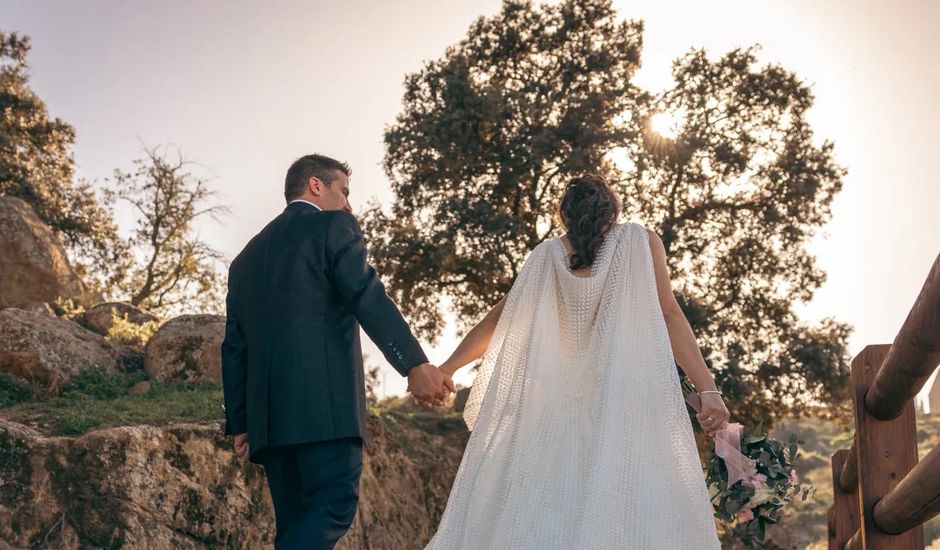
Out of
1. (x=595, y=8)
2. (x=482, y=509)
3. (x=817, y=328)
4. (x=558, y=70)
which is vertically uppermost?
(x=595, y=8)

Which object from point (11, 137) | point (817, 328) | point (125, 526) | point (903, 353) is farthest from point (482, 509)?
point (11, 137)

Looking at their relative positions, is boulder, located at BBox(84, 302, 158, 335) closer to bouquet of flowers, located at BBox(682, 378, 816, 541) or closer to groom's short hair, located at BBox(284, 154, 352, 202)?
groom's short hair, located at BBox(284, 154, 352, 202)

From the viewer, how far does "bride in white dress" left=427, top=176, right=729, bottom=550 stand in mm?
4145

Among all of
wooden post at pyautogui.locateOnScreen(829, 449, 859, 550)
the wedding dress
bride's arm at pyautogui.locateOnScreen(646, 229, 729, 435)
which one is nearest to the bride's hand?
bride's arm at pyautogui.locateOnScreen(646, 229, 729, 435)

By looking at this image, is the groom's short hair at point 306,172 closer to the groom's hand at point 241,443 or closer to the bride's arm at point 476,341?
the bride's arm at point 476,341

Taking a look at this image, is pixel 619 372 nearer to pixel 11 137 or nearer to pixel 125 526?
pixel 125 526

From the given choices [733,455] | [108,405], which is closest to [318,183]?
[733,455]

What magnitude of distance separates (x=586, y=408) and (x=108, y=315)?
41.0 ft

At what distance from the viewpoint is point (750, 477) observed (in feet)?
15.8

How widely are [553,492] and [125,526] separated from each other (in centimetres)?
491

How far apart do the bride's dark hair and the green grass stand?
18.5 ft

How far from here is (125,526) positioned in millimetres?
8000

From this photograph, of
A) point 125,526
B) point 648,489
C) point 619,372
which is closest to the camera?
point 648,489

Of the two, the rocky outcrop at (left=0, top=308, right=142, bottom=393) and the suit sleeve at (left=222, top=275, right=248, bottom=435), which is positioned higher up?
the rocky outcrop at (left=0, top=308, right=142, bottom=393)
